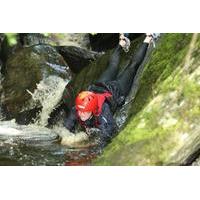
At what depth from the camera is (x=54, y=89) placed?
699 centimetres

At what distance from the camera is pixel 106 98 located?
19.4ft

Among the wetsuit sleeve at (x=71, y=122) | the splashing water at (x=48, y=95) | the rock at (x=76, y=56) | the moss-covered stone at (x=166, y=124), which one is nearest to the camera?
the moss-covered stone at (x=166, y=124)

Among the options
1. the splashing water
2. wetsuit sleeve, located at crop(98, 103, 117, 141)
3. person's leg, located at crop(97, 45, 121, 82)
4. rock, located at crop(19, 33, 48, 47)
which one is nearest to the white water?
the splashing water

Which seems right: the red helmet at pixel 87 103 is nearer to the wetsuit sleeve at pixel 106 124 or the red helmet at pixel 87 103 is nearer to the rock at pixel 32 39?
the wetsuit sleeve at pixel 106 124

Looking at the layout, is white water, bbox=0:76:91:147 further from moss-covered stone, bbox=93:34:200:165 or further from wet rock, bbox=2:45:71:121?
moss-covered stone, bbox=93:34:200:165

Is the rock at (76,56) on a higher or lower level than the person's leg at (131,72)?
lower

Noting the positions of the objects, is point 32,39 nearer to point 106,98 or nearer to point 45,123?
point 45,123

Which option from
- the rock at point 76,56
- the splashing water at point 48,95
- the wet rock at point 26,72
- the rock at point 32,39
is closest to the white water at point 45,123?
the splashing water at point 48,95

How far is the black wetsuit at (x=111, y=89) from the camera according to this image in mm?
5621

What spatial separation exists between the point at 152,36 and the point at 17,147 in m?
2.14

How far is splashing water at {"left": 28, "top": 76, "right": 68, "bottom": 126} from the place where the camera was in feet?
21.4

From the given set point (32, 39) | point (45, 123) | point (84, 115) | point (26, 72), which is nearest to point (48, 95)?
point (26, 72)
